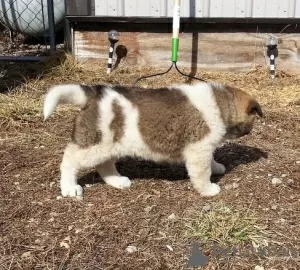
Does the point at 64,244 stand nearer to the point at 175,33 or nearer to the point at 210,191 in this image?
the point at 210,191

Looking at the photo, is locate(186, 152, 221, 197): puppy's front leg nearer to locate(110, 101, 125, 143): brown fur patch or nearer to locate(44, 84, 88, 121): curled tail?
locate(110, 101, 125, 143): brown fur patch

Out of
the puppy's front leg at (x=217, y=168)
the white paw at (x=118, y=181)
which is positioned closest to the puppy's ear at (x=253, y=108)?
the puppy's front leg at (x=217, y=168)

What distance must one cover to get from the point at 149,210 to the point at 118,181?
0.50 meters

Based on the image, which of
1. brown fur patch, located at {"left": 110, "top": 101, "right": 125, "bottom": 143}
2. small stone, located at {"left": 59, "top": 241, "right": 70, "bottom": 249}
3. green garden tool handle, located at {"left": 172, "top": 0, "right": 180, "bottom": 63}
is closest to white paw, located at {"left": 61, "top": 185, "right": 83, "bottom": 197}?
brown fur patch, located at {"left": 110, "top": 101, "right": 125, "bottom": 143}

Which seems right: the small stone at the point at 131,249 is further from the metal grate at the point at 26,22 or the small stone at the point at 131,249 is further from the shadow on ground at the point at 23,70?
the metal grate at the point at 26,22

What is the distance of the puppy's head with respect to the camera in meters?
4.25

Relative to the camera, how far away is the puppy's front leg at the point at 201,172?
163 inches

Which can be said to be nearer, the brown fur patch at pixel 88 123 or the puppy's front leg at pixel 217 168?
the brown fur patch at pixel 88 123

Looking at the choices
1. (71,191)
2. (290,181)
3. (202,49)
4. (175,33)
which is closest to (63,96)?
(71,191)

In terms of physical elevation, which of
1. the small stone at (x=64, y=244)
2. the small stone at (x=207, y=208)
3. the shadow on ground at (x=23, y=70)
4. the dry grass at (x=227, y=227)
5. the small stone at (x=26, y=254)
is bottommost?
the small stone at (x=64, y=244)

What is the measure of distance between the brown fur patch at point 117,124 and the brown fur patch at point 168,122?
142mm

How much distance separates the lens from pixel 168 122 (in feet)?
13.6

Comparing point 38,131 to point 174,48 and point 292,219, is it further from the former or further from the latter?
point 292,219

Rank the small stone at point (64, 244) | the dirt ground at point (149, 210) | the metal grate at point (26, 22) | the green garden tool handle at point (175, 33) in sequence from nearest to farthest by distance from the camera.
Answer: the dirt ground at point (149, 210) → the small stone at point (64, 244) → the green garden tool handle at point (175, 33) → the metal grate at point (26, 22)
